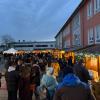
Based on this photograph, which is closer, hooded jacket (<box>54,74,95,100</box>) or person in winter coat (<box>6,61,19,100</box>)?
hooded jacket (<box>54,74,95,100</box>)

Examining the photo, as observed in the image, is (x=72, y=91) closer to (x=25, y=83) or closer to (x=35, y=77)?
(x=25, y=83)

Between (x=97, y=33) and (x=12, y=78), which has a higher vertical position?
(x=97, y=33)

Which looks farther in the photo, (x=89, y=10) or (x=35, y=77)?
(x=89, y=10)

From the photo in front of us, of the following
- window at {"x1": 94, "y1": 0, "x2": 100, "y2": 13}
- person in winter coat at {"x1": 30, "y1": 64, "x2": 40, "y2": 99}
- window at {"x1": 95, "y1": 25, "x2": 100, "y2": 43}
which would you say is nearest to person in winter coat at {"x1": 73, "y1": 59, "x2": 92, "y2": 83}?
person in winter coat at {"x1": 30, "y1": 64, "x2": 40, "y2": 99}

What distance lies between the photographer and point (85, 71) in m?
15.8

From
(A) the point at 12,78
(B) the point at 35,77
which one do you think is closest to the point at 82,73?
(B) the point at 35,77

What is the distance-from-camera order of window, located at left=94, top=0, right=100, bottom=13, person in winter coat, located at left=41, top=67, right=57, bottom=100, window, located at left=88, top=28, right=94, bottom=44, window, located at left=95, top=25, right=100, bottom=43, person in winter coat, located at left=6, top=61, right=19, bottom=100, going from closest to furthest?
person in winter coat, located at left=41, top=67, right=57, bottom=100 < person in winter coat, located at left=6, top=61, right=19, bottom=100 < window, located at left=94, top=0, right=100, bottom=13 < window, located at left=95, top=25, right=100, bottom=43 < window, located at left=88, top=28, right=94, bottom=44

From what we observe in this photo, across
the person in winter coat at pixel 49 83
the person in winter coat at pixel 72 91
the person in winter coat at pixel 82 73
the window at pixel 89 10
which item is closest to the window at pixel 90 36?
the window at pixel 89 10

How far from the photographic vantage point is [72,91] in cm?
791

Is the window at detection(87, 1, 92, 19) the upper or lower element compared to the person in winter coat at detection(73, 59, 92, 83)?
upper

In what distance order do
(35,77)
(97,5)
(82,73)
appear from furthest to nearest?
(97,5), (35,77), (82,73)

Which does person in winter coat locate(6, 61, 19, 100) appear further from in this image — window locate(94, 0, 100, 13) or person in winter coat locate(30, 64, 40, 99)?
window locate(94, 0, 100, 13)

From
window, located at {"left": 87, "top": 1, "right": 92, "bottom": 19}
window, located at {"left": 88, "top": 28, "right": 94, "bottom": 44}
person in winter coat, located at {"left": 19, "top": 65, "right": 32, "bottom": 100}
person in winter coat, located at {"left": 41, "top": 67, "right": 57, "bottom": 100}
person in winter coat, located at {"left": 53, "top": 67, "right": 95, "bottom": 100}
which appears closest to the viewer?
person in winter coat, located at {"left": 53, "top": 67, "right": 95, "bottom": 100}

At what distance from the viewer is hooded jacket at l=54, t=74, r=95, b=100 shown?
7871 mm
